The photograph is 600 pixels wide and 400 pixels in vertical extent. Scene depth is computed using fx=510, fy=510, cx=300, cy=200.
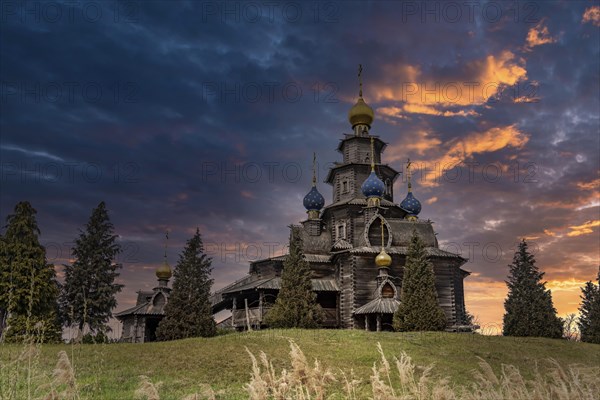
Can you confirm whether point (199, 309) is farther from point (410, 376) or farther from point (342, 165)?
point (410, 376)

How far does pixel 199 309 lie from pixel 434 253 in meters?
17.0

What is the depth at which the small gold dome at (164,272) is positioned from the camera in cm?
4294

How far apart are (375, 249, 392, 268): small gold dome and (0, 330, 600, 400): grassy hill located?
27.3ft

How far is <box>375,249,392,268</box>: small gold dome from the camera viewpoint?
34.8 m

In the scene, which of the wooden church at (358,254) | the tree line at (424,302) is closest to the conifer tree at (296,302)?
the tree line at (424,302)

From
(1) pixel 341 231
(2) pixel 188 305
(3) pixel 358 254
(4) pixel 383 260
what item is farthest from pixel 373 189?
(2) pixel 188 305

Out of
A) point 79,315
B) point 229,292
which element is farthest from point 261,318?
point 79,315

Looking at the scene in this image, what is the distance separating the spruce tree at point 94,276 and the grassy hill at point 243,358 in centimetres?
1499

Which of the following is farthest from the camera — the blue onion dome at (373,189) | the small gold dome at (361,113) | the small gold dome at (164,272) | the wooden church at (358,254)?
the small gold dome at (361,113)

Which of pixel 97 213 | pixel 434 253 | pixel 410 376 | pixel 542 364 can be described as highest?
pixel 97 213

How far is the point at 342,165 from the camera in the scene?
4431cm

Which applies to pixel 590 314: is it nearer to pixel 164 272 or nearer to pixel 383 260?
pixel 383 260

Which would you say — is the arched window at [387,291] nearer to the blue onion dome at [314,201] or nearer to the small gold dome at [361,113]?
the blue onion dome at [314,201]

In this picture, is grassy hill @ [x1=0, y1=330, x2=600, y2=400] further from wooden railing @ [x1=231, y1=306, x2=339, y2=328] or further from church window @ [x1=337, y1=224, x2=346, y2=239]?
church window @ [x1=337, y1=224, x2=346, y2=239]
